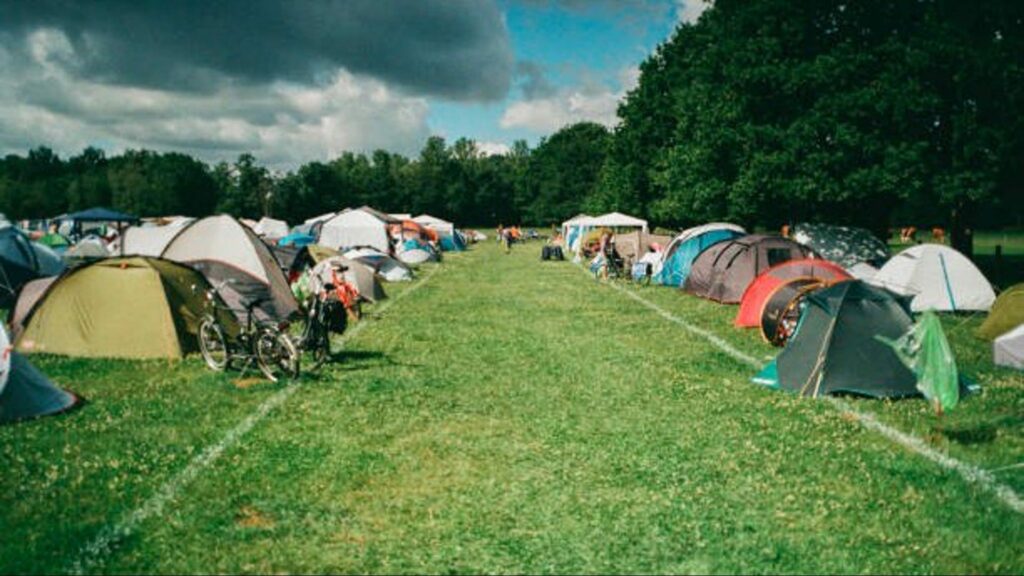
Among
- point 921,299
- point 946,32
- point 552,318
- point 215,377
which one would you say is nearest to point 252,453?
point 215,377

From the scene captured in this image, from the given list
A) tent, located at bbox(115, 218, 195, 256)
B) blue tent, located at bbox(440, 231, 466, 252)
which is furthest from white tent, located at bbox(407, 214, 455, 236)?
tent, located at bbox(115, 218, 195, 256)

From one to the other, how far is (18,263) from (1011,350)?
26.4m

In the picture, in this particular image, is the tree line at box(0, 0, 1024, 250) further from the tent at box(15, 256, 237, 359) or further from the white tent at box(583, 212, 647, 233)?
the tent at box(15, 256, 237, 359)

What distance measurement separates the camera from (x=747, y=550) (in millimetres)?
5781

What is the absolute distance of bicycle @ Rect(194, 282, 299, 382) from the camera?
11.8 meters

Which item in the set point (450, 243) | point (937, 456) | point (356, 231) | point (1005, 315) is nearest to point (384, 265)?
point (356, 231)

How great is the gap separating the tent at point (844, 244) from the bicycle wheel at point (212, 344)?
901 inches

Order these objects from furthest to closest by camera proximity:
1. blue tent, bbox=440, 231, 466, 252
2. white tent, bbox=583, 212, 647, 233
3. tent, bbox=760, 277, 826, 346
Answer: blue tent, bbox=440, 231, 466, 252, white tent, bbox=583, 212, 647, 233, tent, bbox=760, 277, 826, 346

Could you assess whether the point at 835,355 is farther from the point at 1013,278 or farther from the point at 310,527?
the point at 1013,278

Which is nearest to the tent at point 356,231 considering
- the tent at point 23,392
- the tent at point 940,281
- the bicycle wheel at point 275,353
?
the tent at point 940,281

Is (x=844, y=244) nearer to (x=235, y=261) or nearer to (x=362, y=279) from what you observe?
(x=362, y=279)

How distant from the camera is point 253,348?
12.0m

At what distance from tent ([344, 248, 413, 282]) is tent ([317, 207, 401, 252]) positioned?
10.4m

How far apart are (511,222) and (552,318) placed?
11636cm
